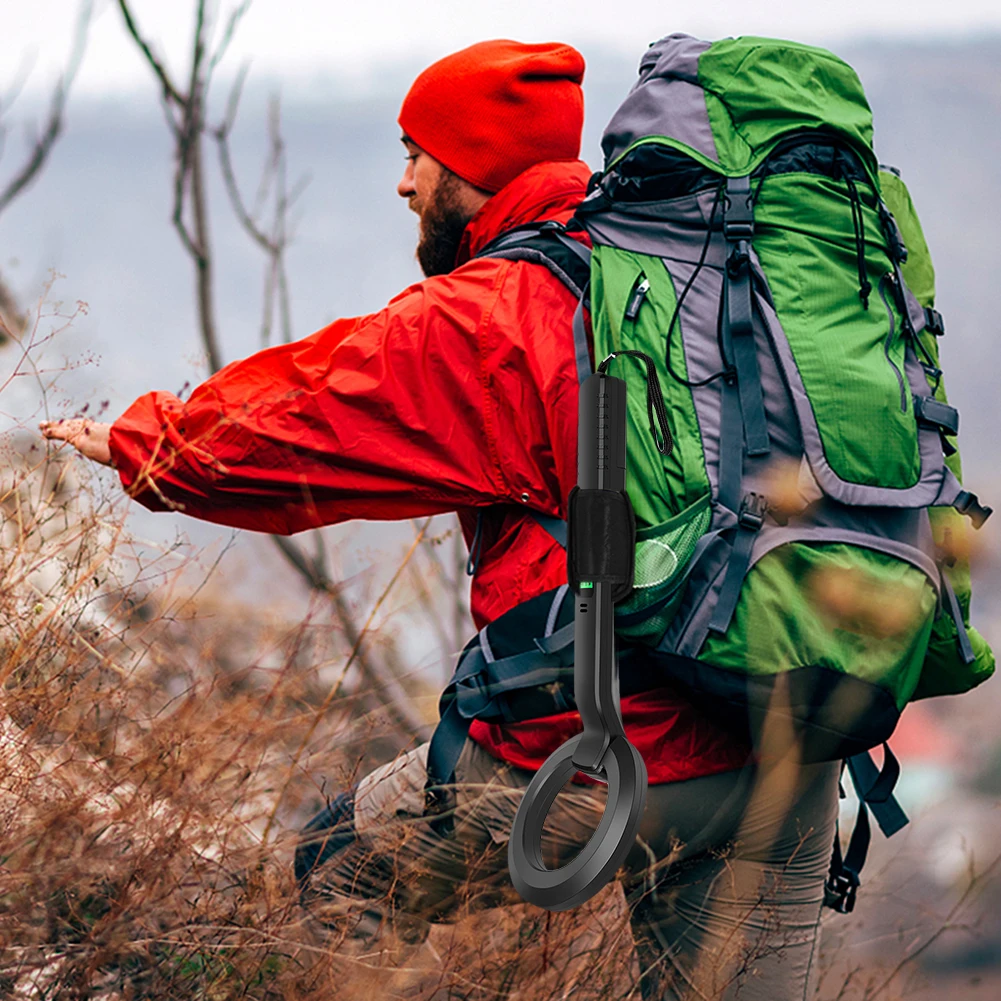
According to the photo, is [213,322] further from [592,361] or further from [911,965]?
[911,965]

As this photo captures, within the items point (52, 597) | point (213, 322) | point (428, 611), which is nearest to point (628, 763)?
point (52, 597)

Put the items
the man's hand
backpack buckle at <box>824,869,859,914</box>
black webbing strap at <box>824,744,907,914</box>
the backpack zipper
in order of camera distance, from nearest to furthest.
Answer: the backpack zipper, the man's hand, black webbing strap at <box>824,744,907,914</box>, backpack buckle at <box>824,869,859,914</box>

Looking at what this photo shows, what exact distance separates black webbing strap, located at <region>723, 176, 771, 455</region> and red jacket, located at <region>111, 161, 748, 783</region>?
25cm

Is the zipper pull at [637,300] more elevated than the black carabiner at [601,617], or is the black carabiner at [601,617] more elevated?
the zipper pull at [637,300]

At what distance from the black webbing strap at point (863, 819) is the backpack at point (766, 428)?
247 mm

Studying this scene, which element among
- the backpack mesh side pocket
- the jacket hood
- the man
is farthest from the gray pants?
the jacket hood

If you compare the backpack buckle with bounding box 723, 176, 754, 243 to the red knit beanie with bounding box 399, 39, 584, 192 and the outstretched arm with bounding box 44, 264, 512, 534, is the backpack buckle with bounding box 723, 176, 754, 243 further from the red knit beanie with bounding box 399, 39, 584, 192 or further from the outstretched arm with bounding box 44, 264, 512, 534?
the red knit beanie with bounding box 399, 39, 584, 192

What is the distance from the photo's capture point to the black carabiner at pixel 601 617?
1327 millimetres

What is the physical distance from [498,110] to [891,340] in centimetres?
91

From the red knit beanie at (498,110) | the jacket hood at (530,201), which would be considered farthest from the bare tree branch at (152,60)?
the jacket hood at (530,201)

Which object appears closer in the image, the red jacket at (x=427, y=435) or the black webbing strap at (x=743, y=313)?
the black webbing strap at (x=743, y=313)

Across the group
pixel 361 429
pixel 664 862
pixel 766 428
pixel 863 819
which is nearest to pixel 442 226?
pixel 361 429

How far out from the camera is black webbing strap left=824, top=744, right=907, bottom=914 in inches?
78.3

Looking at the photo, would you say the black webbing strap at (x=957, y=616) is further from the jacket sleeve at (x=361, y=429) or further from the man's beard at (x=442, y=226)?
the man's beard at (x=442, y=226)
